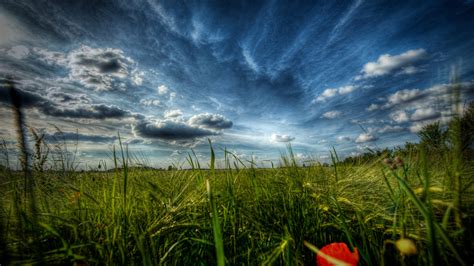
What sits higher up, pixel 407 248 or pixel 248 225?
pixel 407 248

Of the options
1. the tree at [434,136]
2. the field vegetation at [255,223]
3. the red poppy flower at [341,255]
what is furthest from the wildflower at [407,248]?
the tree at [434,136]

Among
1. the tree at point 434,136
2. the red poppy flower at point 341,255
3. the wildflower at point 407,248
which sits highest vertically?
the tree at point 434,136

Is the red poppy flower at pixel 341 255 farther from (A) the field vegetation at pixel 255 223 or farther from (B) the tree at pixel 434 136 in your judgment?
(B) the tree at pixel 434 136

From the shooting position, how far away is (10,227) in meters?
1.43

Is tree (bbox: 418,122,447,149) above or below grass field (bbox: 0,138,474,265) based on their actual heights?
above

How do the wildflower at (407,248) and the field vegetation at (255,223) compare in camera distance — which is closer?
the wildflower at (407,248)

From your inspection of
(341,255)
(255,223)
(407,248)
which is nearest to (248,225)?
(255,223)

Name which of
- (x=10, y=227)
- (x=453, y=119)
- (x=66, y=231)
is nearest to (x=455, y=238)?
(x=453, y=119)

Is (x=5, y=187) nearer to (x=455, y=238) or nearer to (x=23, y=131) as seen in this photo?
(x=23, y=131)

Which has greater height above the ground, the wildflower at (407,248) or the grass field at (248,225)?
the wildflower at (407,248)

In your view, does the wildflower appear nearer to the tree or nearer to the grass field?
the grass field

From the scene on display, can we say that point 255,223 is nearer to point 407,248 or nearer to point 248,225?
point 248,225

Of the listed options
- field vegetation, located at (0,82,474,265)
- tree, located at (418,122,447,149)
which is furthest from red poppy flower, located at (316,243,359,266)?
tree, located at (418,122,447,149)

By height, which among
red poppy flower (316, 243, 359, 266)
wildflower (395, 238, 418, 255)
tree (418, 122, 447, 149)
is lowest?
red poppy flower (316, 243, 359, 266)
